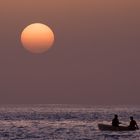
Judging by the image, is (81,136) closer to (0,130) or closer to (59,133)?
(59,133)

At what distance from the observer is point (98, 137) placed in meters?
63.6

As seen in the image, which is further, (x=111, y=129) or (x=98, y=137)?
(x=111, y=129)

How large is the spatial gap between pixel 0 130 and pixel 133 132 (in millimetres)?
12467

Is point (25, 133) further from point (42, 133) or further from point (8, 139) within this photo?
point (8, 139)

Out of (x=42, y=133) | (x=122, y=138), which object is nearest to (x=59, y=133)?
(x=42, y=133)

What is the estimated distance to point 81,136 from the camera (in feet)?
210

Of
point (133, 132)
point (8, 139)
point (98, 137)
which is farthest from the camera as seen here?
point (133, 132)

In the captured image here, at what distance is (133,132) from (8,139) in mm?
15008

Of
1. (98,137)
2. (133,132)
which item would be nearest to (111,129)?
(133,132)

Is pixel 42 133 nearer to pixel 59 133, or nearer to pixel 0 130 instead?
pixel 59 133

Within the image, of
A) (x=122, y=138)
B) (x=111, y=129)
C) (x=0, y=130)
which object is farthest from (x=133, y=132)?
(x=0, y=130)

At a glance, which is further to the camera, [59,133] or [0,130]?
[0,130]

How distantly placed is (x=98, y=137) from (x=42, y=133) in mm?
6173

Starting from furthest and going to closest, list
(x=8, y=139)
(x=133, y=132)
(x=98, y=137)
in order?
1. (x=133, y=132)
2. (x=98, y=137)
3. (x=8, y=139)
